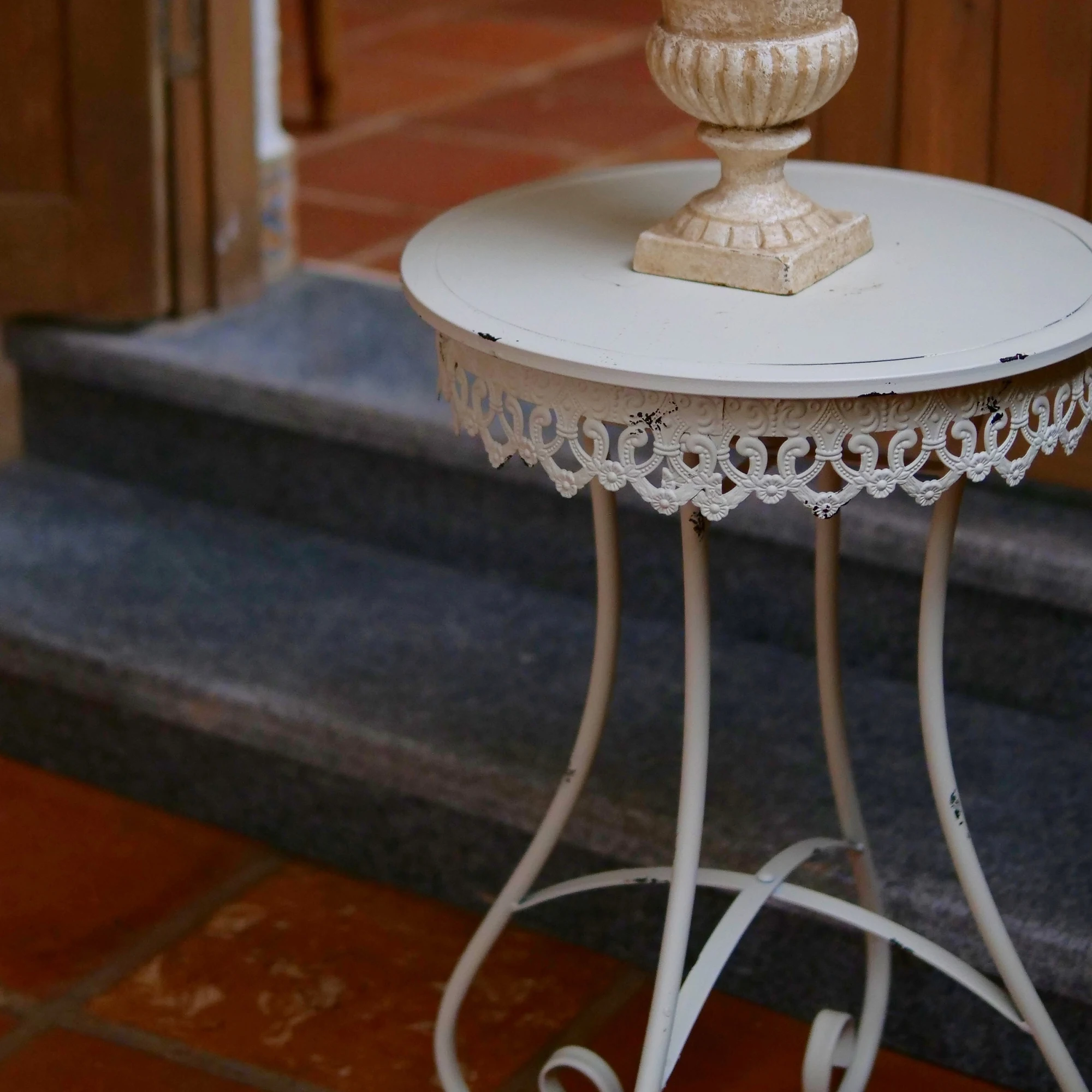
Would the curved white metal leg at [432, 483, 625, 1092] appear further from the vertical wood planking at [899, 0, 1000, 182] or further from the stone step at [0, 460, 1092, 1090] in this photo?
the vertical wood planking at [899, 0, 1000, 182]

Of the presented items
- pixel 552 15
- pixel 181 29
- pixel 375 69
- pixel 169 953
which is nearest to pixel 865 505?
pixel 169 953

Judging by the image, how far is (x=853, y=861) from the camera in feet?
5.05

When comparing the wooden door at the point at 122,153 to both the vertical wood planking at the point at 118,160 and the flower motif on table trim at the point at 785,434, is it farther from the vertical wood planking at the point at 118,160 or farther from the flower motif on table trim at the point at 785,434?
the flower motif on table trim at the point at 785,434

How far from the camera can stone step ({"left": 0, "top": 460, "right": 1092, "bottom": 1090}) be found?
5.56 feet

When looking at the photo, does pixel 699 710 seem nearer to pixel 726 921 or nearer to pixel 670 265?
pixel 726 921

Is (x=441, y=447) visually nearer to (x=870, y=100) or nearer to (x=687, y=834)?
(x=870, y=100)

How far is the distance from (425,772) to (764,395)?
861 mm

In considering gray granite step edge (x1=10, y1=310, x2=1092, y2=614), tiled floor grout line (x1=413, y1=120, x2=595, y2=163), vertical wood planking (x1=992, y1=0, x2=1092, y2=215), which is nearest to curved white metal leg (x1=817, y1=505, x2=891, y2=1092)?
gray granite step edge (x1=10, y1=310, x2=1092, y2=614)

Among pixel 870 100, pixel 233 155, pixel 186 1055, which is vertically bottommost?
pixel 186 1055

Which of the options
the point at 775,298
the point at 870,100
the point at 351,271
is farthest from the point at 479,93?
the point at 775,298

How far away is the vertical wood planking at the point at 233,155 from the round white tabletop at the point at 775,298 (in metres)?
1.01

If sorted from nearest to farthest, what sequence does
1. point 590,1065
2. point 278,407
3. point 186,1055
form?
point 590,1065 → point 186,1055 → point 278,407

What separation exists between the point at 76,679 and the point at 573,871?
0.65 meters

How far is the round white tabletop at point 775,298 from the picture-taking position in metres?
1.13
